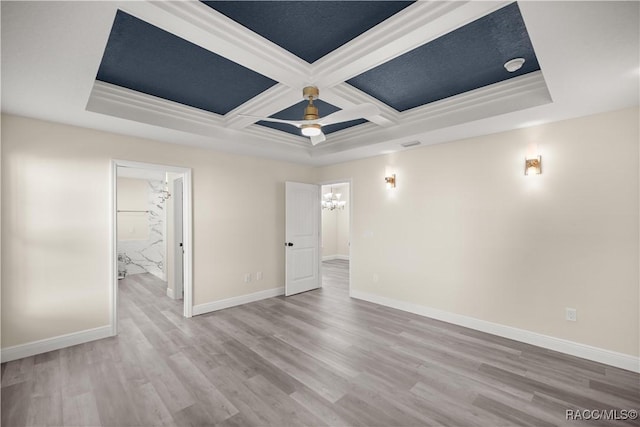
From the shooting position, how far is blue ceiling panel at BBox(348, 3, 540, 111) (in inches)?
84.7

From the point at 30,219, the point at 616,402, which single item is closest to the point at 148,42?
the point at 30,219

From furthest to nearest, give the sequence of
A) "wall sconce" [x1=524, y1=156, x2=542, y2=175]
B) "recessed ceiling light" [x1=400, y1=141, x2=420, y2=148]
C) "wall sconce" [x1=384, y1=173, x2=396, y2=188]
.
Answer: "wall sconce" [x1=384, y1=173, x2=396, y2=188] < "recessed ceiling light" [x1=400, y1=141, x2=420, y2=148] < "wall sconce" [x1=524, y1=156, x2=542, y2=175]

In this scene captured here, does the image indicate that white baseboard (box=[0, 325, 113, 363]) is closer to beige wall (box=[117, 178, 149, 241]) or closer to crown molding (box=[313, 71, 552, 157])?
crown molding (box=[313, 71, 552, 157])

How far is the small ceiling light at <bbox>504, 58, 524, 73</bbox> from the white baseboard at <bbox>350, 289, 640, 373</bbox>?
2928 millimetres

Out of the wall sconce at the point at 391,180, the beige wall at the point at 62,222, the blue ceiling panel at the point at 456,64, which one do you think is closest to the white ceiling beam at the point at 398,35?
the blue ceiling panel at the point at 456,64

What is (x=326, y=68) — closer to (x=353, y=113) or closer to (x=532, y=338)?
(x=353, y=113)

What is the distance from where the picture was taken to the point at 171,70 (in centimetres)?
272

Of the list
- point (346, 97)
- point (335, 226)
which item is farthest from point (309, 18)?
point (335, 226)

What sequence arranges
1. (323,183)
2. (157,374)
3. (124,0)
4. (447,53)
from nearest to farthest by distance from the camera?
(124,0), (447,53), (157,374), (323,183)

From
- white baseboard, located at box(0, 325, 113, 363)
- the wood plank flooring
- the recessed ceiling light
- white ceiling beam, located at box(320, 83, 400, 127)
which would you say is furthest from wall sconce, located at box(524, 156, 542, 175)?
white baseboard, located at box(0, 325, 113, 363)

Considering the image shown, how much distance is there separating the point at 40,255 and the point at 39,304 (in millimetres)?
541

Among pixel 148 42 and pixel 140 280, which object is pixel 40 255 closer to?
pixel 148 42

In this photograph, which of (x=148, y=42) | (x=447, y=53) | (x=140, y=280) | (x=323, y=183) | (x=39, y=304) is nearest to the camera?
(x=148, y=42)

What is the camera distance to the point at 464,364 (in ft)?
9.51
